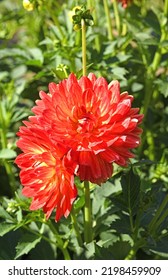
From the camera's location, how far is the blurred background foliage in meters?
1.21

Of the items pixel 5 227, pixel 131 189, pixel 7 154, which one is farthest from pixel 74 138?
pixel 7 154

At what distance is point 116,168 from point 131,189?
21cm

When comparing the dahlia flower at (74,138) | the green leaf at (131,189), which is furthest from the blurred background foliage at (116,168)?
the dahlia flower at (74,138)

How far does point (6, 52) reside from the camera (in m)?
1.64

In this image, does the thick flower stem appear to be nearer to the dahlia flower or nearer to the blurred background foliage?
the blurred background foliage

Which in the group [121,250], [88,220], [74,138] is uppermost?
[74,138]

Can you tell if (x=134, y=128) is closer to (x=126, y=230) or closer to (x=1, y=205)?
(x=126, y=230)

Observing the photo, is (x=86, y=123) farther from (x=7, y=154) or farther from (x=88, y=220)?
(x=7, y=154)

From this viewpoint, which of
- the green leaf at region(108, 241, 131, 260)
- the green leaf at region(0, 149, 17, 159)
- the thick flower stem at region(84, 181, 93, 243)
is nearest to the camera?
the thick flower stem at region(84, 181, 93, 243)

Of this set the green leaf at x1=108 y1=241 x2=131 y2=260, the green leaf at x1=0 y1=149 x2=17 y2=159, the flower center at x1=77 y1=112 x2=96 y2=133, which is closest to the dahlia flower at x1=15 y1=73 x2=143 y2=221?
the flower center at x1=77 y1=112 x2=96 y2=133

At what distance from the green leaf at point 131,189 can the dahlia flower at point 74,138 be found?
0.16 meters

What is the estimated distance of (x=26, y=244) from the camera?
1.25 metres
